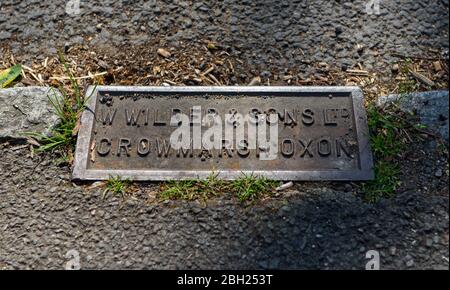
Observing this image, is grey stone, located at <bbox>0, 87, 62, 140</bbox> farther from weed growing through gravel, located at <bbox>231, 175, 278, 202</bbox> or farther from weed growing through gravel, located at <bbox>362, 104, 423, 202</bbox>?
weed growing through gravel, located at <bbox>362, 104, 423, 202</bbox>

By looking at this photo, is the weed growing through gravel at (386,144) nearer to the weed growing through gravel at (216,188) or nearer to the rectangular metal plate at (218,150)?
the rectangular metal plate at (218,150)

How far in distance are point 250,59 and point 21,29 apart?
4.41ft

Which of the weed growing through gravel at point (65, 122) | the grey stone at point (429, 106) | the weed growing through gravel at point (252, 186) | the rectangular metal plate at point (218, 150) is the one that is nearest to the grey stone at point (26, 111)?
the weed growing through gravel at point (65, 122)

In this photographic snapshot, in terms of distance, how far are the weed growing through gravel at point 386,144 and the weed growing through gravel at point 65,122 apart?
4.76ft

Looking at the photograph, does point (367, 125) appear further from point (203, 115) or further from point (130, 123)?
point (130, 123)

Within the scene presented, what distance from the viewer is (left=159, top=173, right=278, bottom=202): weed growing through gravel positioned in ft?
→ 7.95

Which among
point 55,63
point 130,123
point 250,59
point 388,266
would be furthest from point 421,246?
point 55,63

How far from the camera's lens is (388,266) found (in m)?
2.20

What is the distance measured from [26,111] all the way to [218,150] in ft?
3.40

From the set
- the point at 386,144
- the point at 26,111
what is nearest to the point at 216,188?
the point at 386,144

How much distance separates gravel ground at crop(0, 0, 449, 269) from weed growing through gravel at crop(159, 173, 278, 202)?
0.14 ft

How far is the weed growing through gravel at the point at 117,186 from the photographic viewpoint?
2.46 meters

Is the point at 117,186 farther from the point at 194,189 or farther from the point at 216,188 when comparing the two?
the point at 216,188

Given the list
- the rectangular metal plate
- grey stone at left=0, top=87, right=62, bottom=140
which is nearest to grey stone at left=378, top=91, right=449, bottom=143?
the rectangular metal plate
